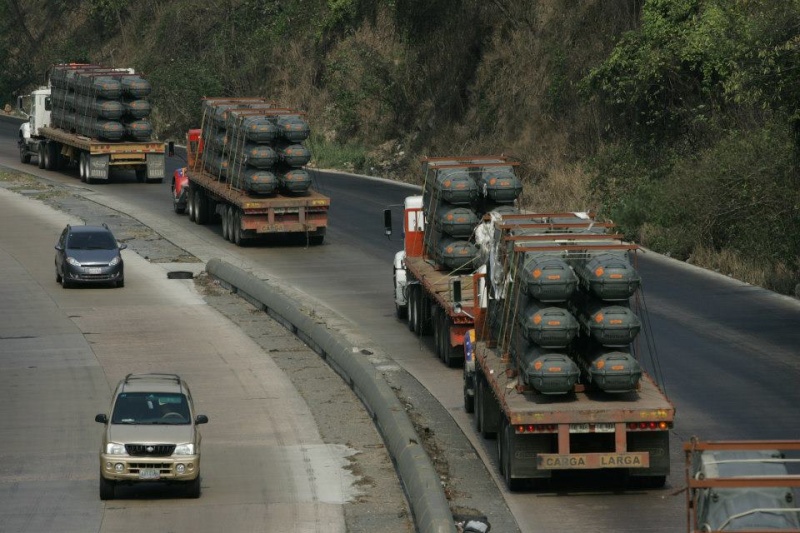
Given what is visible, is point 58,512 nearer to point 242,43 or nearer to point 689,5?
point 689,5

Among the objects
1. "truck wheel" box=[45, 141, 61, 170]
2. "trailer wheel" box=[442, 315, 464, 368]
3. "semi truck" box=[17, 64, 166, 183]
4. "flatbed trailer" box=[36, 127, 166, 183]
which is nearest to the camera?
"trailer wheel" box=[442, 315, 464, 368]

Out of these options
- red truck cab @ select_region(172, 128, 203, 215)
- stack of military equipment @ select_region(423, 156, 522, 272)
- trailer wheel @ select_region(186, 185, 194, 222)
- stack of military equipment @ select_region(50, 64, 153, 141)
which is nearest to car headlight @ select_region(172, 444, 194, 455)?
stack of military equipment @ select_region(423, 156, 522, 272)

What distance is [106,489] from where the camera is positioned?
2100 cm

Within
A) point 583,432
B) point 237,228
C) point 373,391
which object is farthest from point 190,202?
point 583,432

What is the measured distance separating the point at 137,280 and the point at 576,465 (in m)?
22.8

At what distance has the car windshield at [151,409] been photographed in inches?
831

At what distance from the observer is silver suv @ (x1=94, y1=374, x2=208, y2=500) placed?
20.5 meters

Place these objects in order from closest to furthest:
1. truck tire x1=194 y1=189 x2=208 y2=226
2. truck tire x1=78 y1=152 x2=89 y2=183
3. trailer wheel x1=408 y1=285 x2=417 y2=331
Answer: trailer wheel x1=408 y1=285 x2=417 y2=331 → truck tire x1=194 y1=189 x2=208 y2=226 → truck tire x1=78 y1=152 x2=89 y2=183

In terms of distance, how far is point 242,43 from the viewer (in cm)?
8288

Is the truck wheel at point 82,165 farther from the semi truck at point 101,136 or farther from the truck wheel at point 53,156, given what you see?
the truck wheel at point 53,156

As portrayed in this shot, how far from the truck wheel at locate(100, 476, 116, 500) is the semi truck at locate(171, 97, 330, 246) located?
22.8 m

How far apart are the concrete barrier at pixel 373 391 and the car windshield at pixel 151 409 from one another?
3.20 metres

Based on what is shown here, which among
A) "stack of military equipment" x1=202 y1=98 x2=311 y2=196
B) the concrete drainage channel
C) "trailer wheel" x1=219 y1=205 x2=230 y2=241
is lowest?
the concrete drainage channel

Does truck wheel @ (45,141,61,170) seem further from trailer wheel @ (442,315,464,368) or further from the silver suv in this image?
the silver suv
